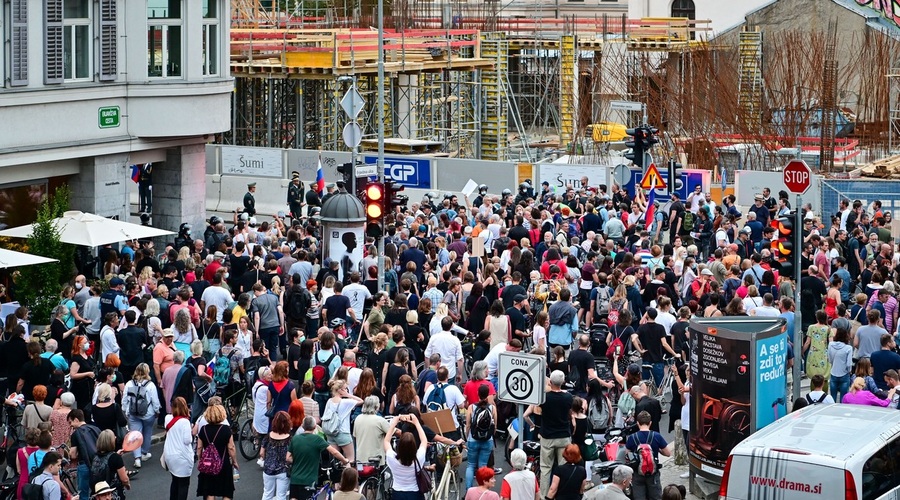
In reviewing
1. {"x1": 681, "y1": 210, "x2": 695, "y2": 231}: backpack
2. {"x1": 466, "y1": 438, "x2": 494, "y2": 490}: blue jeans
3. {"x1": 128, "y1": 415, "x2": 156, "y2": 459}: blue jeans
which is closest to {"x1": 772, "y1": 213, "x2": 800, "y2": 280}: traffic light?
{"x1": 466, "y1": 438, "x2": 494, "y2": 490}: blue jeans

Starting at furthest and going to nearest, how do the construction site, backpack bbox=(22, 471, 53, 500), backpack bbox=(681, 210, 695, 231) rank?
the construction site < backpack bbox=(681, 210, 695, 231) < backpack bbox=(22, 471, 53, 500)

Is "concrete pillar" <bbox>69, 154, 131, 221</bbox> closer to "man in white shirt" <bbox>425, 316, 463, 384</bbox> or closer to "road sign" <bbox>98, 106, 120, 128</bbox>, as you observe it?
"road sign" <bbox>98, 106, 120, 128</bbox>

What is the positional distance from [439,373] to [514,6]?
67160 mm

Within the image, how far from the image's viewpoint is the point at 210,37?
30.7 meters

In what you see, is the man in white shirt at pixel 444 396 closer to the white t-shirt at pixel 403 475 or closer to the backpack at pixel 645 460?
the white t-shirt at pixel 403 475

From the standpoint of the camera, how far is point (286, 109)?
47.7 meters

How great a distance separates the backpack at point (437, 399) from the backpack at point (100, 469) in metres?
3.33

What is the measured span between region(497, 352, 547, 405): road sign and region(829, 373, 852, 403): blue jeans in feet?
17.6

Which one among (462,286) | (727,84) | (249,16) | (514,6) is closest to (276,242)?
(462,286)

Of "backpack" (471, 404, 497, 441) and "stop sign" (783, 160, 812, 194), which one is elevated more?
"stop sign" (783, 160, 812, 194)

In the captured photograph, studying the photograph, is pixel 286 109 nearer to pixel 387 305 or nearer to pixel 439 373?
pixel 387 305

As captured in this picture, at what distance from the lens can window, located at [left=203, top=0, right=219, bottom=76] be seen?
99.8 feet

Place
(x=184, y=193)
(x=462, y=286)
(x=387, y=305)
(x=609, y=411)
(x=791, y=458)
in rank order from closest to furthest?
(x=791, y=458), (x=609, y=411), (x=387, y=305), (x=462, y=286), (x=184, y=193)

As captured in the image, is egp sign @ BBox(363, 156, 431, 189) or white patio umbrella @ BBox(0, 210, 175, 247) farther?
egp sign @ BBox(363, 156, 431, 189)
